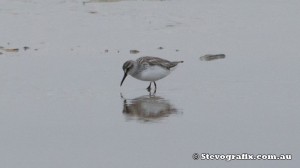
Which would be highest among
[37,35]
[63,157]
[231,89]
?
[37,35]

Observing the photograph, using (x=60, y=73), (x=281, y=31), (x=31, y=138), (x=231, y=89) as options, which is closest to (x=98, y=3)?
(x=281, y=31)

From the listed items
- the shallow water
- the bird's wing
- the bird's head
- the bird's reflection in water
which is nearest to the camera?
the shallow water

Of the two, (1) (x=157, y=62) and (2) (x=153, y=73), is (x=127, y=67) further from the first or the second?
(1) (x=157, y=62)

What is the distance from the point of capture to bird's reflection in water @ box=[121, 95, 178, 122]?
12586 millimetres

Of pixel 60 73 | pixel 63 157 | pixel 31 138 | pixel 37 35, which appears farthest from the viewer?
pixel 37 35

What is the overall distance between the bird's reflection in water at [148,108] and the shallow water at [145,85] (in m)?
0.02

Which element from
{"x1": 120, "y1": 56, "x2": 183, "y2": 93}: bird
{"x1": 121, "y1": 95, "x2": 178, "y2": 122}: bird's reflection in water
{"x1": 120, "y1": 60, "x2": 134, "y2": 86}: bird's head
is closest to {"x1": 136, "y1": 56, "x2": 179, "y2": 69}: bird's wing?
{"x1": 120, "y1": 56, "x2": 183, "y2": 93}: bird

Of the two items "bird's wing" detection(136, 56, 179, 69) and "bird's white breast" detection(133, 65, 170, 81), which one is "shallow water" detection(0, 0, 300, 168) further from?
"bird's wing" detection(136, 56, 179, 69)

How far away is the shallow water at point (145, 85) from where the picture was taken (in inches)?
433

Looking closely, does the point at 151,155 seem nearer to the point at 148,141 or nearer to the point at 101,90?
the point at 148,141

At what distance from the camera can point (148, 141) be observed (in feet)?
36.9

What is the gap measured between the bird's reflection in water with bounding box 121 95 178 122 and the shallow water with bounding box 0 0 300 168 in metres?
0.02

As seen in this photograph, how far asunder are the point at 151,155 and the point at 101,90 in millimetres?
3483

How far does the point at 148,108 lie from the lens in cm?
1314
